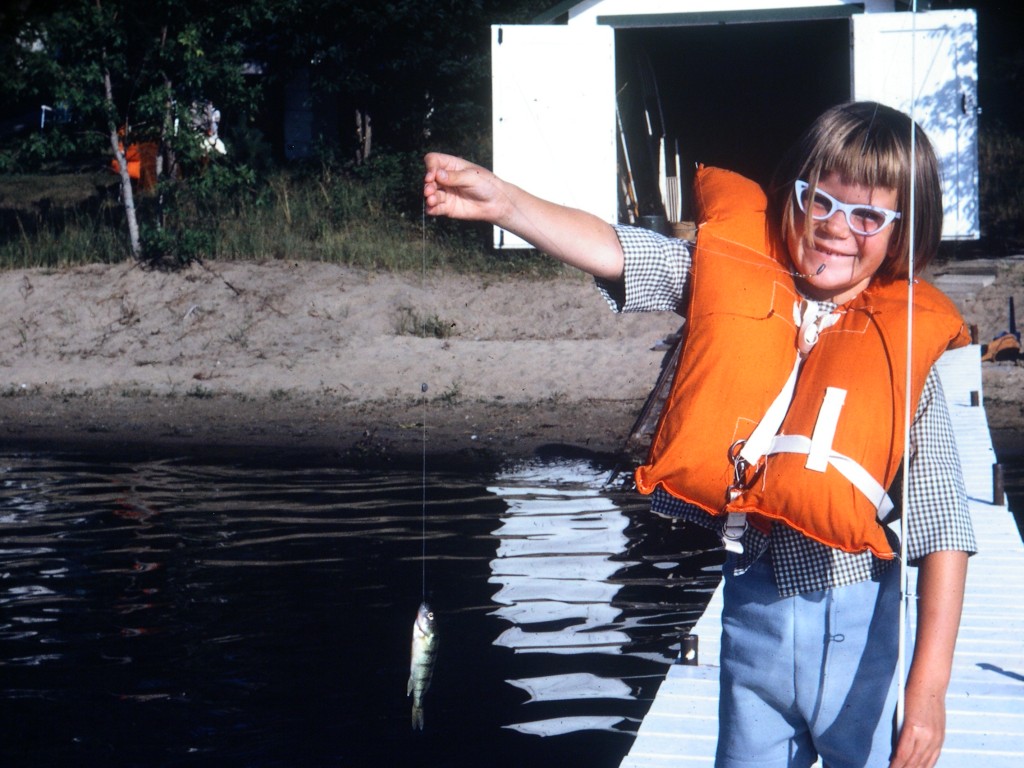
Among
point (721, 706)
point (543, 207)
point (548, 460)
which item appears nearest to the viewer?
point (543, 207)

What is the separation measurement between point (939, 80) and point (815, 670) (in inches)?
622

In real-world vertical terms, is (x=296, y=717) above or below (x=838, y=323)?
below

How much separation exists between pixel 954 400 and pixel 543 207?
31.4 ft

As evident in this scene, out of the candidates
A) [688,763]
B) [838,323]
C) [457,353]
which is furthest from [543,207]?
[457,353]

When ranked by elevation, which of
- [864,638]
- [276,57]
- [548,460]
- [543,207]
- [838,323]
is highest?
[276,57]

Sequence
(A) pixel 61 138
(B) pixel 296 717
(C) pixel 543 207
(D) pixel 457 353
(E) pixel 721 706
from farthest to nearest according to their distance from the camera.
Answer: (A) pixel 61 138 < (D) pixel 457 353 < (B) pixel 296 717 < (E) pixel 721 706 < (C) pixel 543 207

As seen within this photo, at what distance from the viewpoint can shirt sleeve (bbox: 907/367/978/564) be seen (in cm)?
251

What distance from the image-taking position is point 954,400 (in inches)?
451

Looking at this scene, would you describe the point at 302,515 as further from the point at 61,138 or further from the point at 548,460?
the point at 61,138

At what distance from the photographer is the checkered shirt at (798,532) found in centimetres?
253

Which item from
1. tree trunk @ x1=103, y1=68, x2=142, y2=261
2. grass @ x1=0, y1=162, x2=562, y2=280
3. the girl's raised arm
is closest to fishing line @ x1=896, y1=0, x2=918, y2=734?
the girl's raised arm

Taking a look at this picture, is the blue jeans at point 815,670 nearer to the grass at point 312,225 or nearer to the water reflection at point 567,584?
the water reflection at point 567,584

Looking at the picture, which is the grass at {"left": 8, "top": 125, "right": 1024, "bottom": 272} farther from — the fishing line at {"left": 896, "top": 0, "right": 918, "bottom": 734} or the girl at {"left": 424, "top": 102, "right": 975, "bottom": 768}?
the fishing line at {"left": 896, "top": 0, "right": 918, "bottom": 734}

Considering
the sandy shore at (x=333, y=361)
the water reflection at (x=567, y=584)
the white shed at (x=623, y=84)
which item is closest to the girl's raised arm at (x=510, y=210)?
the water reflection at (x=567, y=584)
